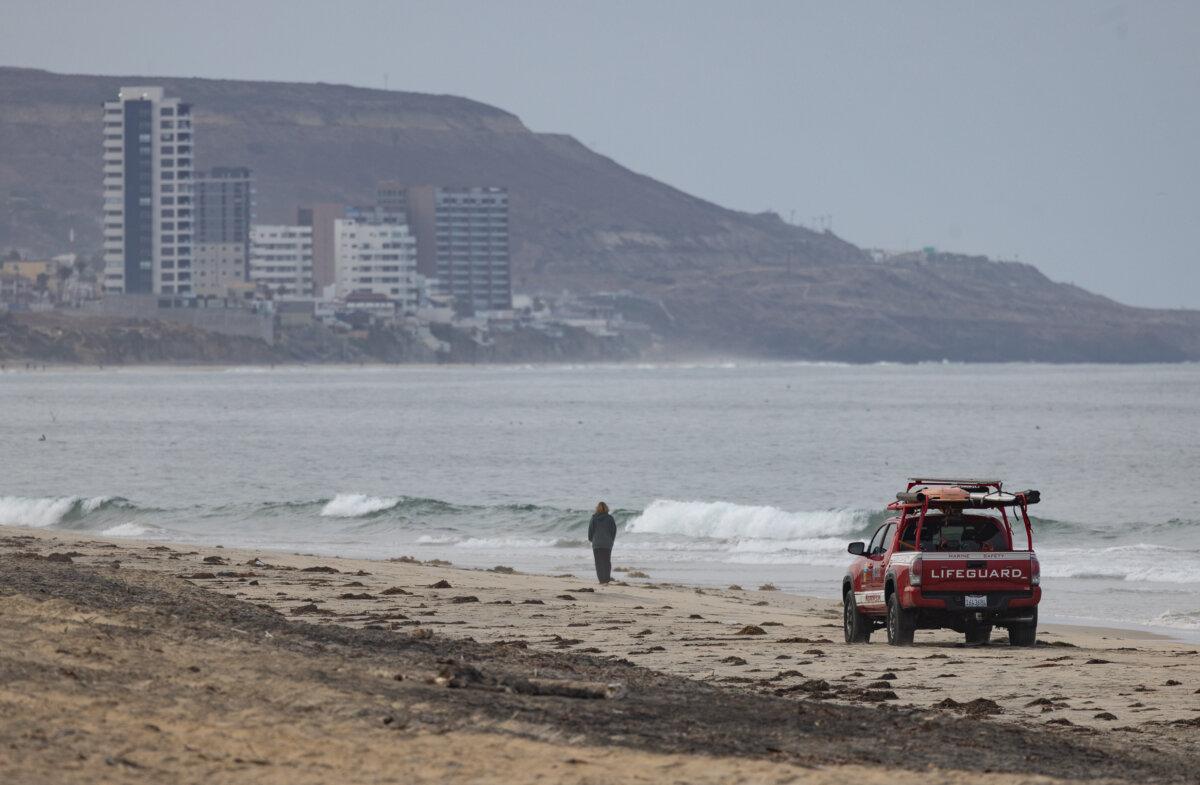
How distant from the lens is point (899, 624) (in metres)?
18.3

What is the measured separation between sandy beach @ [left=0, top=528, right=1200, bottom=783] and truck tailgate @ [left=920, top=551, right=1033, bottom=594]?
25.5 inches

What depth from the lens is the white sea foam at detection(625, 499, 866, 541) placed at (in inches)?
1863

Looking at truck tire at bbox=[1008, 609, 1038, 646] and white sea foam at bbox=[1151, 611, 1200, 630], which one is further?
white sea foam at bbox=[1151, 611, 1200, 630]

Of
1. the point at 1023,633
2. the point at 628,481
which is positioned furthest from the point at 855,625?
the point at 628,481

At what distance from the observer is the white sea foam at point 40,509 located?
48.9m

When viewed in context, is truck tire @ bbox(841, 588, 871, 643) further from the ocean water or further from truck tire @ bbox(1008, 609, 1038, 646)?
the ocean water

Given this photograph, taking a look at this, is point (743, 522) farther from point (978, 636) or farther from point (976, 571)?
point (976, 571)

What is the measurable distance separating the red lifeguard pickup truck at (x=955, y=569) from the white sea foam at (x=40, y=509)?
34564mm

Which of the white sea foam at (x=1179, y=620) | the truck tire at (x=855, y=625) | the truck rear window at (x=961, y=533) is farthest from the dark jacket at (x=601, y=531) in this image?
the truck rear window at (x=961, y=533)

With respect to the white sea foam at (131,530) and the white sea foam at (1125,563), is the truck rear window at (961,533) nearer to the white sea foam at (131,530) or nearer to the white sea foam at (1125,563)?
the white sea foam at (1125,563)

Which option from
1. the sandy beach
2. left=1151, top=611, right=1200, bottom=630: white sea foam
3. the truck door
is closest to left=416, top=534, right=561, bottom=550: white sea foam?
left=1151, top=611, right=1200, bottom=630: white sea foam

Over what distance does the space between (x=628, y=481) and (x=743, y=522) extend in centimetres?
2064

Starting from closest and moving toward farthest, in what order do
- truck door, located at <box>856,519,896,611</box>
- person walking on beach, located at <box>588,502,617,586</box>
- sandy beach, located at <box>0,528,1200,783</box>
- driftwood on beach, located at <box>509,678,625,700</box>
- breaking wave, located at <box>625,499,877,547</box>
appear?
sandy beach, located at <box>0,528,1200,783</box>, driftwood on beach, located at <box>509,678,625,700</box>, truck door, located at <box>856,519,896,611</box>, person walking on beach, located at <box>588,502,617,586</box>, breaking wave, located at <box>625,499,877,547</box>

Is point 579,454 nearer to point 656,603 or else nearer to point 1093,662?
point 656,603
